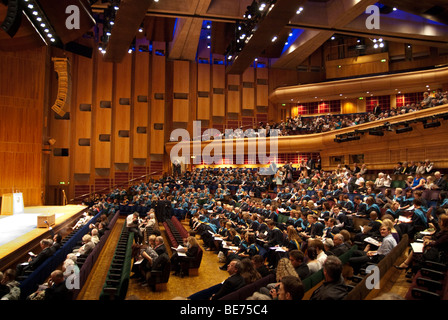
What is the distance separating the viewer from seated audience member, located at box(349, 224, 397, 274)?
4160 millimetres

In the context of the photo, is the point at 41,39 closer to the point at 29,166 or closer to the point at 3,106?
the point at 3,106

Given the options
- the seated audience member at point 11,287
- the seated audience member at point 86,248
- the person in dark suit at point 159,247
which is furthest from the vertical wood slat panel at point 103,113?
the seated audience member at point 11,287

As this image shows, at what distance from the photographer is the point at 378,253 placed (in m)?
4.23

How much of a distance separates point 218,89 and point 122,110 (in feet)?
18.9

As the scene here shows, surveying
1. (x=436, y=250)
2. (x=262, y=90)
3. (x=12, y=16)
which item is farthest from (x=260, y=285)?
(x=262, y=90)

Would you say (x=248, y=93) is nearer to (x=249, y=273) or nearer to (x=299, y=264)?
(x=249, y=273)

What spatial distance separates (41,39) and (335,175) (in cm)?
1233

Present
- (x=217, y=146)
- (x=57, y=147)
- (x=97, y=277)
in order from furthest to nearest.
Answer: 1. (x=217, y=146)
2. (x=57, y=147)
3. (x=97, y=277)

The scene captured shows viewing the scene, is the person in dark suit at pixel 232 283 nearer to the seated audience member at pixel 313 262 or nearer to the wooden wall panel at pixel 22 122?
the seated audience member at pixel 313 262

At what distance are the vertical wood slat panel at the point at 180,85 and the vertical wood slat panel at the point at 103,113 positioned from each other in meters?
3.49

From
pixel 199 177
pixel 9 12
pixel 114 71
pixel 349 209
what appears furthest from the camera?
pixel 114 71

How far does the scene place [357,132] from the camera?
Answer: 12312 millimetres

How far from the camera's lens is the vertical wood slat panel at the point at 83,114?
18.0m
